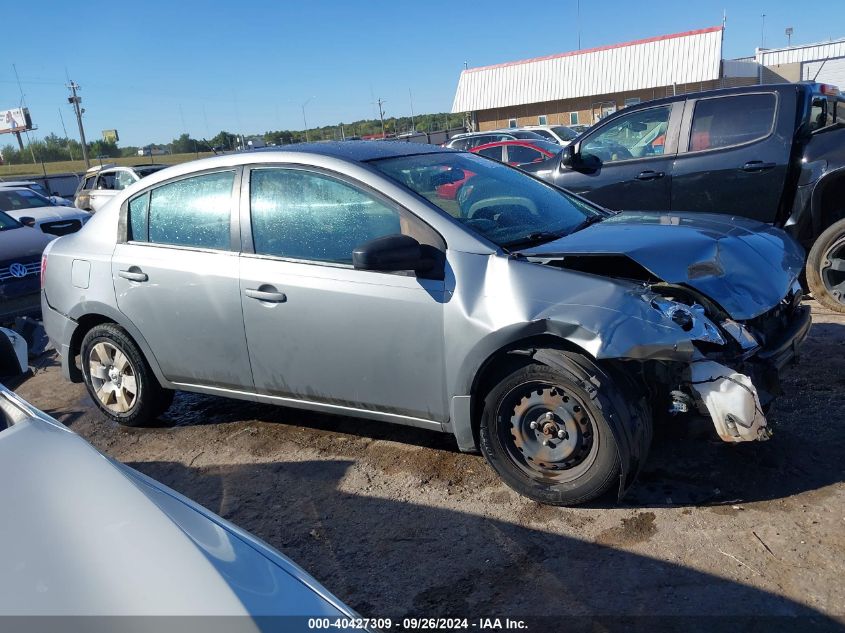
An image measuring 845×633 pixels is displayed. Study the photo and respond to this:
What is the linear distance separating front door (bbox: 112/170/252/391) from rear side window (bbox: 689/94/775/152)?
4.40 metres

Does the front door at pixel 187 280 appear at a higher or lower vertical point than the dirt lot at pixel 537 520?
higher

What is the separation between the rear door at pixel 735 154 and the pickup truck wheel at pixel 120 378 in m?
4.76

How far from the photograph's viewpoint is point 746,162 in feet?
20.1

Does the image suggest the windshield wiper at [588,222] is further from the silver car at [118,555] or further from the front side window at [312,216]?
the silver car at [118,555]

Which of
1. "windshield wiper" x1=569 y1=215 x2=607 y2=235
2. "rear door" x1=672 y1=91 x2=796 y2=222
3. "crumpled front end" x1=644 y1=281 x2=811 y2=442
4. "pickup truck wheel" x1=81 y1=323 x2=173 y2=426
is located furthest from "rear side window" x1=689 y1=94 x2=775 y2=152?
"pickup truck wheel" x1=81 y1=323 x2=173 y2=426

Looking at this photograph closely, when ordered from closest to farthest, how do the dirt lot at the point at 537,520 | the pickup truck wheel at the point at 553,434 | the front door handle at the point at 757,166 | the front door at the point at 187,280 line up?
the dirt lot at the point at 537,520
the pickup truck wheel at the point at 553,434
the front door at the point at 187,280
the front door handle at the point at 757,166

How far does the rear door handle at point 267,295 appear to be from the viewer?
380cm

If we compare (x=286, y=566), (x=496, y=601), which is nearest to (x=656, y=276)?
(x=496, y=601)

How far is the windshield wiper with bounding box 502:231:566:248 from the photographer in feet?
11.7

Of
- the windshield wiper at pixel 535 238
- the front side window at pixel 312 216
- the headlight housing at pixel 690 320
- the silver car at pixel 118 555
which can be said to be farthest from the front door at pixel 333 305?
the silver car at pixel 118 555

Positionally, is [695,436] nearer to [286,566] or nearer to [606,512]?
[606,512]

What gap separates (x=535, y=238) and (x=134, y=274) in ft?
8.17

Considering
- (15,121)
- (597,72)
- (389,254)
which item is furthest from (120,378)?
(15,121)

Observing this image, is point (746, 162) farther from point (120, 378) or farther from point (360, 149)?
point (120, 378)
